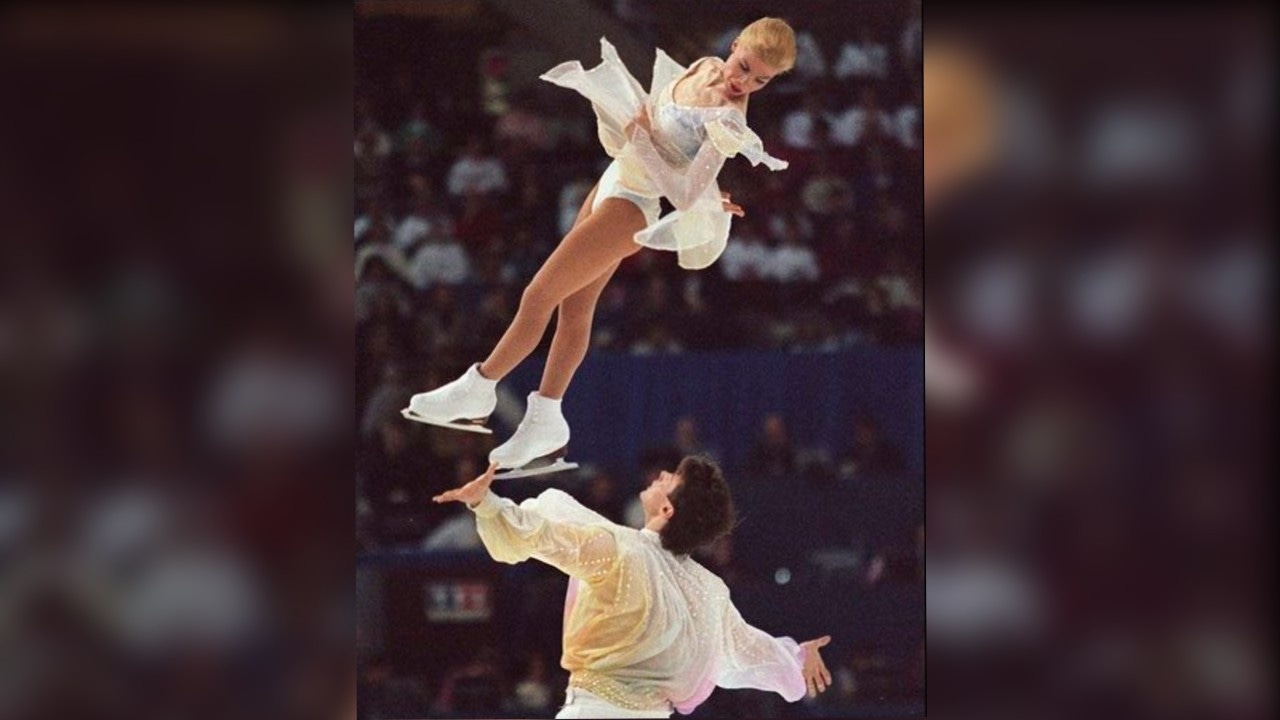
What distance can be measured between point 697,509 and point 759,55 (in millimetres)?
1378

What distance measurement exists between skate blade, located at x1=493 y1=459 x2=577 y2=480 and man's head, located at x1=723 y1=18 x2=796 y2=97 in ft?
4.03

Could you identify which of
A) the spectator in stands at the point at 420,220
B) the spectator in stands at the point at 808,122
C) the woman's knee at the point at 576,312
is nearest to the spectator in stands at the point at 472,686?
the woman's knee at the point at 576,312

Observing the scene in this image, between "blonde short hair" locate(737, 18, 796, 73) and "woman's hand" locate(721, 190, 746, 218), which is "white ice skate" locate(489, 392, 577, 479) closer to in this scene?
"woman's hand" locate(721, 190, 746, 218)

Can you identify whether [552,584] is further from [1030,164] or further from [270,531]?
[1030,164]

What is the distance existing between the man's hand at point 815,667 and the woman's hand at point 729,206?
1.31 m

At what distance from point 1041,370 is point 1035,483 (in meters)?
0.34

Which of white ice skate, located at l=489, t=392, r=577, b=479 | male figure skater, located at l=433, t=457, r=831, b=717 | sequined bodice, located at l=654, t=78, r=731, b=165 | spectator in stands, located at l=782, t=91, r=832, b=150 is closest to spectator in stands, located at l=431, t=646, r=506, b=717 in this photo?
male figure skater, located at l=433, t=457, r=831, b=717

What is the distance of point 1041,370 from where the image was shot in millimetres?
7492

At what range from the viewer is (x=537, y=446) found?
7465 mm

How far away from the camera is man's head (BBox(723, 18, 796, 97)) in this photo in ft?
24.3

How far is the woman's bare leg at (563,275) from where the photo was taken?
24.5 ft

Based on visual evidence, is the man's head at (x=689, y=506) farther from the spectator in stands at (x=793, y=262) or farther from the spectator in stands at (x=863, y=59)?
the spectator in stands at (x=863, y=59)

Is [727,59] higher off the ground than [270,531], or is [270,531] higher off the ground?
[727,59]

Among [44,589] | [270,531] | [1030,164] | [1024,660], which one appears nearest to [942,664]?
[1024,660]
